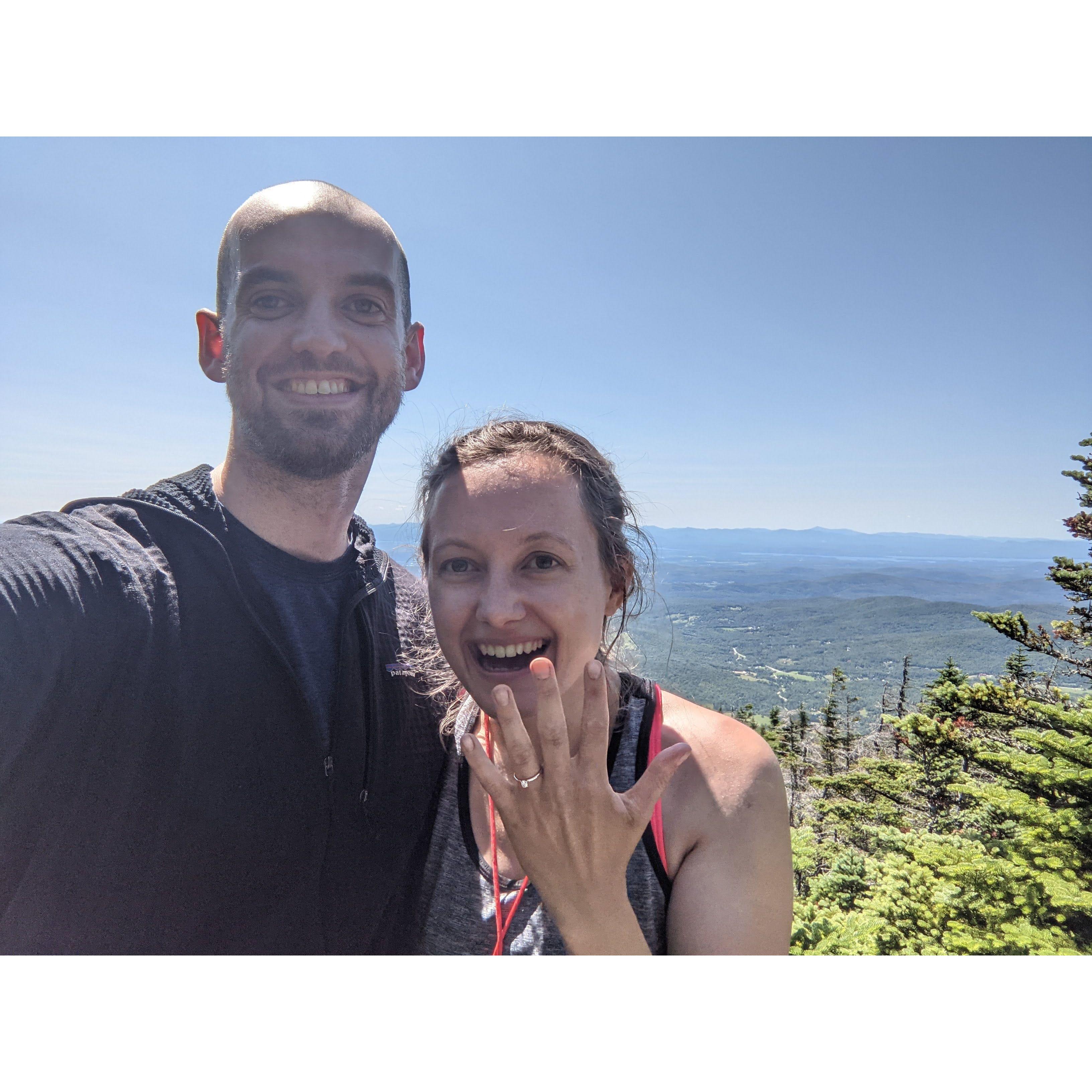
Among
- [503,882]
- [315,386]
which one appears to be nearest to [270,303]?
[315,386]

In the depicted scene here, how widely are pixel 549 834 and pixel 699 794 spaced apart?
0.41 metres

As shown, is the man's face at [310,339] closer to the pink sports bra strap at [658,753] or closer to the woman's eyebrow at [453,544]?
the woman's eyebrow at [453,544]

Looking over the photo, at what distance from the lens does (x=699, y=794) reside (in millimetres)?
1396

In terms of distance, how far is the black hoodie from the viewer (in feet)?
4.44

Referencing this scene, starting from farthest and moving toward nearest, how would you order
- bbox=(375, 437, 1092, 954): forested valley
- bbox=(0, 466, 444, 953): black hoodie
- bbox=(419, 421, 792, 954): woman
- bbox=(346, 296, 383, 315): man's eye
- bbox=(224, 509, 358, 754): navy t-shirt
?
1. bbox=(375, 437, 1092, 954): forested valley
2. bbox=(346, 296, 383, 315): man's eye
3. bbox=(224, 509, 358, 754): navy t-shirt
4. bbox=(0, 466, 444, 953): black hoodie
5. bbox=(419, 421, 792, 954): woman

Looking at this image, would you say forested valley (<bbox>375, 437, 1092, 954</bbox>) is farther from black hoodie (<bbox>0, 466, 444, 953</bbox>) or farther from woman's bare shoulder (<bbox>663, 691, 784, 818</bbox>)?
black hoodie (<bbox>0, 466, 444, 953</bbox>)

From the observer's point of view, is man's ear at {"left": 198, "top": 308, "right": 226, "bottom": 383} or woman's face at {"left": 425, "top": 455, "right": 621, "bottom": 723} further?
man's ear at {"left": 198, "top": 308, "right": 226, "bottom": 383}

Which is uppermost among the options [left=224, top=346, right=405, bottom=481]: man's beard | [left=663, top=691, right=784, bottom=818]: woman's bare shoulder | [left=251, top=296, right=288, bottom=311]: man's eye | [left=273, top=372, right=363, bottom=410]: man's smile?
[left=251, top=296, right=288, bottom=311]: man's eye

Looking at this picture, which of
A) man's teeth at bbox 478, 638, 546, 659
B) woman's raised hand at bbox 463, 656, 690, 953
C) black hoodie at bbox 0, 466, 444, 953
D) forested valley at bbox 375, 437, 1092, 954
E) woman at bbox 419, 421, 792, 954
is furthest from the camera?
forested valley at bbox 375, 437, 1092, 954

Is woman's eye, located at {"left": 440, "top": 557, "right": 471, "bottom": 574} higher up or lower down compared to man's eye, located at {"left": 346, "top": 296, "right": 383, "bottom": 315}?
lower down

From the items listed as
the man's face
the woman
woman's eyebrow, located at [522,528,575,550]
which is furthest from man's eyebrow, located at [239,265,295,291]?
woman's eyebrow, located at [522,528,575,550]

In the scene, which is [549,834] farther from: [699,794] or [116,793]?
[116,793]

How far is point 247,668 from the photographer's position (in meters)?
1.53
